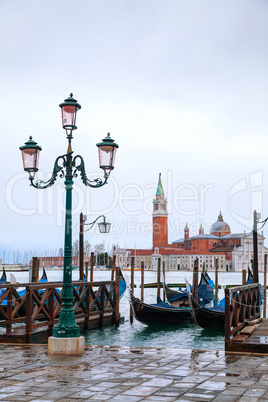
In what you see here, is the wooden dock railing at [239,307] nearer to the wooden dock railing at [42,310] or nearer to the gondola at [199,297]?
the wooden dock railing at [42,310]

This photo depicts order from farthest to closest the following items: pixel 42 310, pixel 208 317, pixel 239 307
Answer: pixel 208 317, pixel 42 310, pixel 239 307

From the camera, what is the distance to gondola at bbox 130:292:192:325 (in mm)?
14195

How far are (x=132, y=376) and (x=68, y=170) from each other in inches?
117

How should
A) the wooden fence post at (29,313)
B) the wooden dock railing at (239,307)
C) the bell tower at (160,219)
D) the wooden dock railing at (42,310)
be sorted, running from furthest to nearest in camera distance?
the bell tower at (160,219)
the wooden dock railing at (42,310)
the wooden fence post at (29,313)
the wooden dock railing at (239,307)

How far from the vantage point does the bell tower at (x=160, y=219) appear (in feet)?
363

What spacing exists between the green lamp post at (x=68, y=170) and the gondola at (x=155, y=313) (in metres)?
7.43

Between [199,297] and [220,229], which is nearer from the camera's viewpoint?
[199,297]

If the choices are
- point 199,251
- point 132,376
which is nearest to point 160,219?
point 199,251

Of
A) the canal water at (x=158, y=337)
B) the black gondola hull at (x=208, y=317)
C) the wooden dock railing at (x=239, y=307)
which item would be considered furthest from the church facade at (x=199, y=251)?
the wooden dock railing at (x=239, y=307)

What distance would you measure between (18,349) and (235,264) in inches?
3880

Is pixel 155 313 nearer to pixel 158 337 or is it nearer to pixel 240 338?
pixel 158 337

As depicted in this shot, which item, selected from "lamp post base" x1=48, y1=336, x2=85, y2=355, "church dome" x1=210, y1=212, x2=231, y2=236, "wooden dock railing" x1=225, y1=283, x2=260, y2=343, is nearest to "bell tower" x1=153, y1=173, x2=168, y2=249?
→ "church dome" x1=210, y1=212, x2=231, y2=236

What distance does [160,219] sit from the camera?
374ft

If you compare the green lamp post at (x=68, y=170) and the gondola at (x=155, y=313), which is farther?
the gondola at (x=155, y=313)
